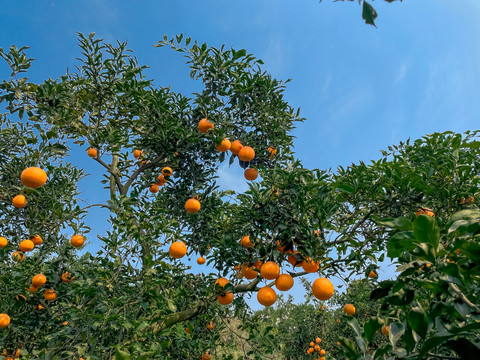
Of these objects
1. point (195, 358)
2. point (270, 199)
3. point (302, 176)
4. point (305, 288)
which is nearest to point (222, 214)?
point (270, 199)

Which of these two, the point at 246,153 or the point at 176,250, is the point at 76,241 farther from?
the point at 246,153

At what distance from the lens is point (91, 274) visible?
12.1 ft

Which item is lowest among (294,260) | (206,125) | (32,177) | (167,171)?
(294,260)

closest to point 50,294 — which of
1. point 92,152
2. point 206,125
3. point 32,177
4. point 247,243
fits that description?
point 32,177

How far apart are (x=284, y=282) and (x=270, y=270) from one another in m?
0.19

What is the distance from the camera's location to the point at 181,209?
495cm

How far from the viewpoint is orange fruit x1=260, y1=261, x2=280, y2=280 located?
2779 millimetres

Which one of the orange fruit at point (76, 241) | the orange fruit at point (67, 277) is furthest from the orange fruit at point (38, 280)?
the orange fruit at point (76, 241)

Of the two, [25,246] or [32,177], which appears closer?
[32,177]

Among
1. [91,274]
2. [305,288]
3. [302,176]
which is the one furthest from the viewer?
[305,288]

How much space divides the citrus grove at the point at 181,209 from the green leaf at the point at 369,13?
82.7 inches

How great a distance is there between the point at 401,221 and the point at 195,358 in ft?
14.0

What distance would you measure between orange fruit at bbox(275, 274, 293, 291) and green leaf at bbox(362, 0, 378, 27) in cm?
238

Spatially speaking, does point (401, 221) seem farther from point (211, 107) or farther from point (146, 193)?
point (146, 193)
